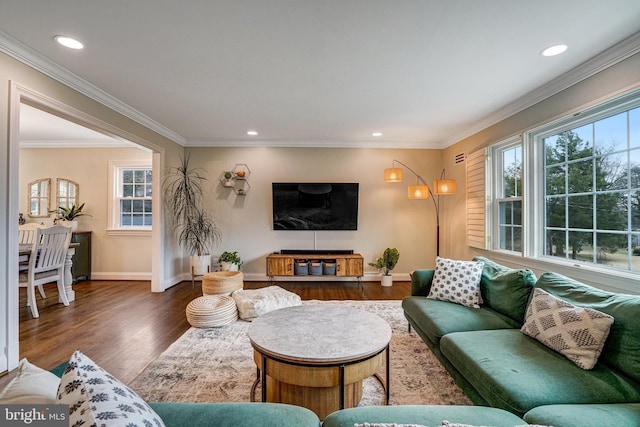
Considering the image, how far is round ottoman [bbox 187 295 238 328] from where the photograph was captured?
2.96 meters

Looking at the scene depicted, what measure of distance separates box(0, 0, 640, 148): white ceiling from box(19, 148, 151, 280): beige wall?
7.71 ft

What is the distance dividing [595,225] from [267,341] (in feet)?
9.75

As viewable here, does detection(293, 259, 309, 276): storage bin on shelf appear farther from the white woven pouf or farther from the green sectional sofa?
the green sectional sofa

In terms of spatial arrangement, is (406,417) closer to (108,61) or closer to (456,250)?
(108,61)

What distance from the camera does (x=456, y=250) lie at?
4.59 m

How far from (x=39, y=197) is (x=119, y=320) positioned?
3.81m

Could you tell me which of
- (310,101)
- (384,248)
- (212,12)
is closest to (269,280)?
(384,248)

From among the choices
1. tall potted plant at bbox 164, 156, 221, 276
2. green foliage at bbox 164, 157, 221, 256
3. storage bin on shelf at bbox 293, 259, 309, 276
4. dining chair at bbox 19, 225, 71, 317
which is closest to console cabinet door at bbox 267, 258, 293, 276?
storage bin on shelf at bbox 293, 259, 309, 276

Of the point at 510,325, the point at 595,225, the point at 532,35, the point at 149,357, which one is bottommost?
the point at 149,357

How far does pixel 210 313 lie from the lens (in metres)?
2.96

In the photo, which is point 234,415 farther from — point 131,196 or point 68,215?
point 68,215

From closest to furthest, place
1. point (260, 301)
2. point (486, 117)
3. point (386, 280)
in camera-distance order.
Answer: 1. point (260, 301)
2. point (486, 117)
3. point (386, 280)

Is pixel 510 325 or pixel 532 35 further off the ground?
pixel 532 35

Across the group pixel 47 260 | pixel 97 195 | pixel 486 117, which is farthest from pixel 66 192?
pixel 486 117
